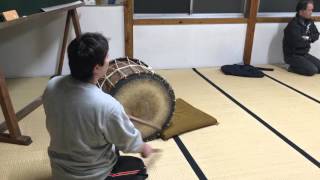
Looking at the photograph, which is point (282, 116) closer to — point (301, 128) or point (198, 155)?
point (301, 128)

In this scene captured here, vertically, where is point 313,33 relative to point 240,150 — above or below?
above

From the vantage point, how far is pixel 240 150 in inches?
92.2

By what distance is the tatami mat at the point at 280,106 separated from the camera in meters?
2.56

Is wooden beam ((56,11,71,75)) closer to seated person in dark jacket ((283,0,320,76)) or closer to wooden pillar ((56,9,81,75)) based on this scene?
wooden pillar ((56,9,81,75))

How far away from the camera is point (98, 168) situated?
1.48 meters

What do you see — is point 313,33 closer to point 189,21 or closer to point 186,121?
point 189,21

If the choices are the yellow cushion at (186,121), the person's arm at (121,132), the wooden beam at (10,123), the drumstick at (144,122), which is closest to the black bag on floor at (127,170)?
the person's arm at (121,132)

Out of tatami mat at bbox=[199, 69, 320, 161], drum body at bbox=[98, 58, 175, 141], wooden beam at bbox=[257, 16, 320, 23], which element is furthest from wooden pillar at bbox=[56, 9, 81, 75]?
wooden beam at bbox=[257, 16, 320, 23]

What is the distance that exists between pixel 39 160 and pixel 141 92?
78 cm

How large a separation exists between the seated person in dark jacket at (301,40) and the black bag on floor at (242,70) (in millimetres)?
479

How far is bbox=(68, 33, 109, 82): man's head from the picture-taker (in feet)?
4.10

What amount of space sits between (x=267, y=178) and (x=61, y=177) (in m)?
1.21

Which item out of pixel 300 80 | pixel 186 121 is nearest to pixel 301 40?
pixel 300 80

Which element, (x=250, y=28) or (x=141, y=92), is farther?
(x=250, y=28)
